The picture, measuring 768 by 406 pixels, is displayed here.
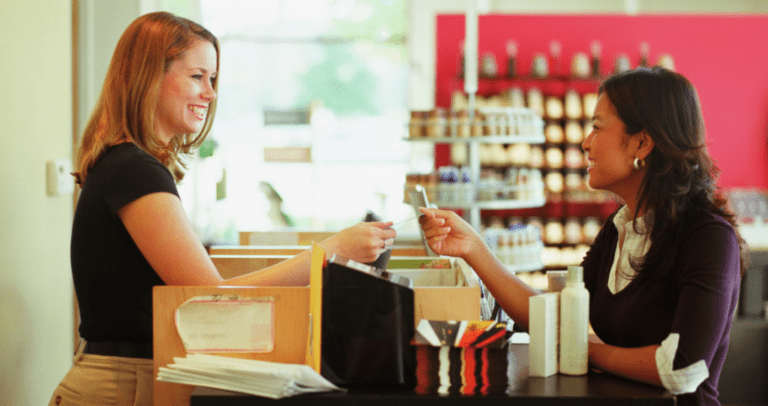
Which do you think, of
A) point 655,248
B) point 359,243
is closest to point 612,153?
point 655,248

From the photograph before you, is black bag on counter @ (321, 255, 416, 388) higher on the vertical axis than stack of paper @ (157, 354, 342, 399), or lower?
higher

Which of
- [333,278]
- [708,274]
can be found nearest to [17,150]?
[333,278]

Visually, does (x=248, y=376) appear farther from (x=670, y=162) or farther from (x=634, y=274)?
(x=670, y=162)

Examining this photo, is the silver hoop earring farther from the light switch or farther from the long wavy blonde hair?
the light switch

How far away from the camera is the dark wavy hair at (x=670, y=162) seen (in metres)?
1.58

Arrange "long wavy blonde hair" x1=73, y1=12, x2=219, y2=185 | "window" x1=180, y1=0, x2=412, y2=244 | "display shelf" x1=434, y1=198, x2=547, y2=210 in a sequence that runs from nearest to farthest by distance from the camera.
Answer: "long wavy blonde hair" x1=73, y1=12, x2=219, y2=185, "display shelf" x1=434, y1=198, x2=547, y2=210, "window" x1=180, y1=0, x2=412, y2=244

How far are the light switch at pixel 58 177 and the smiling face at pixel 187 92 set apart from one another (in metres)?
0.82

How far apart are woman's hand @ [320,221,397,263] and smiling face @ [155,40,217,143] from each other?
0.53 meters

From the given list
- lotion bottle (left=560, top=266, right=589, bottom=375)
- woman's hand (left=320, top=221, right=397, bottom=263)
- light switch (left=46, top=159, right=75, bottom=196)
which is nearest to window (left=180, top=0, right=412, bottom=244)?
light switch (left=46, top=159, right=75, bottom=196)

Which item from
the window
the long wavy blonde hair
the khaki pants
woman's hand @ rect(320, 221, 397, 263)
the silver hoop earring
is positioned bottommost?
the khaki pants

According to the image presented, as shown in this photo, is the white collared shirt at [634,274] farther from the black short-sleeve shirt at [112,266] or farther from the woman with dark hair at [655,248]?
the black short-sleeve shirt at [112,266]

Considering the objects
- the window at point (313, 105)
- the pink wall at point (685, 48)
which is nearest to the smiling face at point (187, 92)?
the pink wall at point (685, 48)

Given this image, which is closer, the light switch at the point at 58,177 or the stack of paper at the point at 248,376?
the stack of paper at the point at 248,376

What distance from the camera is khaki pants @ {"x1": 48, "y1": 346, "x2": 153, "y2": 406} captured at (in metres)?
1.54
